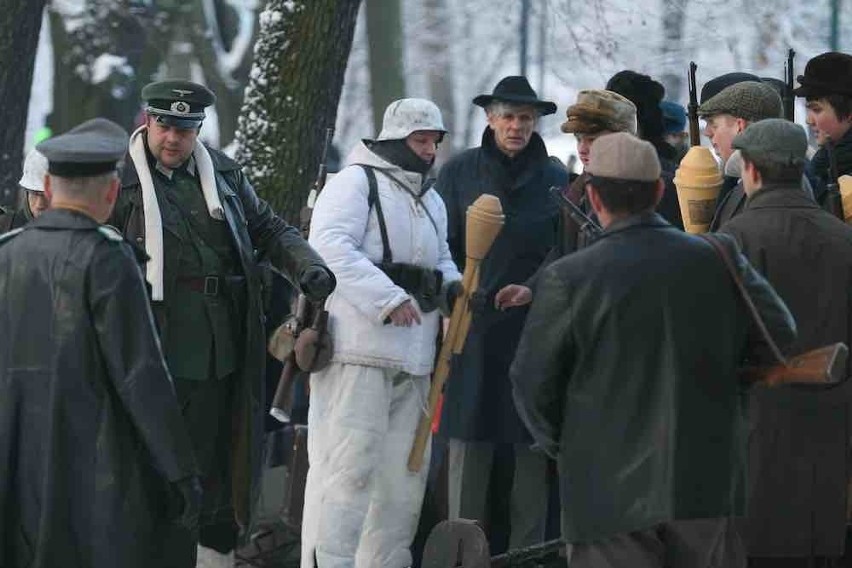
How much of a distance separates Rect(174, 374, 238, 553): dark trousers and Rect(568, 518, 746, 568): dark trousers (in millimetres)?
2055

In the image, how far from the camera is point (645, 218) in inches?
261

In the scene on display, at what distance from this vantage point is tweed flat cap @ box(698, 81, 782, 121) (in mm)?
8812

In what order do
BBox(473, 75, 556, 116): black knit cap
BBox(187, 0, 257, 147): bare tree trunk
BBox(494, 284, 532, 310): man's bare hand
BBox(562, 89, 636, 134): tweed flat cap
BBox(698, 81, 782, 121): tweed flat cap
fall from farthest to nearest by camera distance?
BBox(187, 0, 257, 147): bare tree trunk, BBox(473, 75, 556, 116): black knit cap, BBox(494, 284, 532, 310): man's bare hand, BBox(562, 89, 636, 134): tweed flat cap, BBox(698, 81, 782, 121): tweed flat cap

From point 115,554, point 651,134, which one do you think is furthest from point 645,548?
point 651,134

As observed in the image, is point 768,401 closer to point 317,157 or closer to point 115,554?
point 115,554

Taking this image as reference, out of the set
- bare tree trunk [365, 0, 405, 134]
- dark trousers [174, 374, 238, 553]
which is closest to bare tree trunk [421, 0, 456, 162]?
bare tree trunk [365, 0, 405, 134]

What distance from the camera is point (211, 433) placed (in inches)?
328

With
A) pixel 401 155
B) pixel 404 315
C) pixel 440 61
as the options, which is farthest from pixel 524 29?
pixel 404 315

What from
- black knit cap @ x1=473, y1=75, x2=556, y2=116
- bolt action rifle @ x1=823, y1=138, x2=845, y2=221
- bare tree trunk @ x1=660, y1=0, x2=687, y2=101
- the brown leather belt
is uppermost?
bare tree trunk @ x1=660, y1=0, x2=687, y2=101

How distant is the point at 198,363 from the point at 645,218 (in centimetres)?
224

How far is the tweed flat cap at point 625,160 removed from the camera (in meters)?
6.61

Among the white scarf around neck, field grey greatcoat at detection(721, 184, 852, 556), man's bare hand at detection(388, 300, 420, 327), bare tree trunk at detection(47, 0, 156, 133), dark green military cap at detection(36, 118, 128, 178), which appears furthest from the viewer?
bare tree trunk at detection(47, 0, 156, 133)

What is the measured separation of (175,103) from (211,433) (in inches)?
50.5

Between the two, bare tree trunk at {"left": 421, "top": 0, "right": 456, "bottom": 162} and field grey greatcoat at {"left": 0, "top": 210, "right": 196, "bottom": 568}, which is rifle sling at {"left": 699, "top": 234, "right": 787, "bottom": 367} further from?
bare tree trunk at {"left": 421, "top": 0, "right": 456, "bottom": 162}
